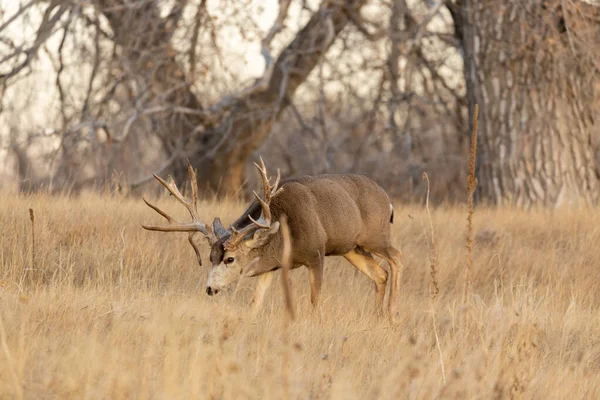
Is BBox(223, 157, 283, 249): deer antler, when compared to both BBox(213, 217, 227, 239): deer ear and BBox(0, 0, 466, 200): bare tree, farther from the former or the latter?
BBox(0, 0, 466, 200): bare tree

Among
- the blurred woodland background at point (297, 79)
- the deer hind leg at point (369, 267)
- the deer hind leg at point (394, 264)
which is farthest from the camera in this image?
the blurred woodland background at point (297, 79)

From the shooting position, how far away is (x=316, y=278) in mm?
7465

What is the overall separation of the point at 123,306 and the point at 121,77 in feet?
27.1

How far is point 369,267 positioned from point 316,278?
3.79 feet

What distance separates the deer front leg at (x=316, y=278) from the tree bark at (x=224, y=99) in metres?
6.41

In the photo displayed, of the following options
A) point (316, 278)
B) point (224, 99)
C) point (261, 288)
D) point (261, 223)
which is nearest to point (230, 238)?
point (261, 223)

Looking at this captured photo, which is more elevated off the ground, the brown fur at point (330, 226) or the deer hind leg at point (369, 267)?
the brown fur at point (330, 226)

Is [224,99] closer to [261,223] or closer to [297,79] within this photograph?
[297,79]

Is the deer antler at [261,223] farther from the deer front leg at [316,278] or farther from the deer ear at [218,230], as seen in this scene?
the deer front leg at [316,278]

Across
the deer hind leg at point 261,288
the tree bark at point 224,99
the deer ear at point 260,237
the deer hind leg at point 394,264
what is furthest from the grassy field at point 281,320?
the tree bark at point 224,99

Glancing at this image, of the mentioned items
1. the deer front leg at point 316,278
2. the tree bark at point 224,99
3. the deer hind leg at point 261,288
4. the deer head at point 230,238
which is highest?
the tree bark at point 224,99

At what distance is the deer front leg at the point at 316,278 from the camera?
738 centimetres

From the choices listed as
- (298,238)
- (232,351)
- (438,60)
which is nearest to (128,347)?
(232,351)

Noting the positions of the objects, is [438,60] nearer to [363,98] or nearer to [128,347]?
[363,98]
